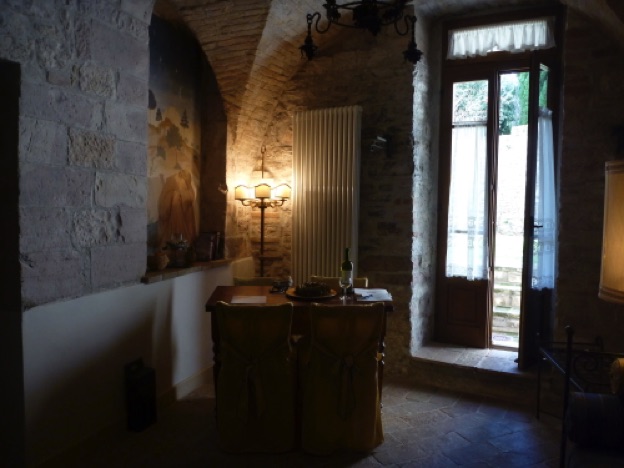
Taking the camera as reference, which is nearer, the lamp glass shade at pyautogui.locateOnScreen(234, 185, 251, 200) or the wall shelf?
the wall shelf

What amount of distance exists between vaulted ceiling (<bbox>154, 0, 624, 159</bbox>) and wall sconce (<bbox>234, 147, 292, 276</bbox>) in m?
0.43

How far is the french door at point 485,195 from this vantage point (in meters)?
4.28

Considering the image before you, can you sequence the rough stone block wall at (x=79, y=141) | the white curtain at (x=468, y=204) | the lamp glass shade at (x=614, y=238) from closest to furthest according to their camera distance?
the lamp glass shade at (x=614, y=238)
the rough stone block wall at (x=79, y=141)
the white curtain at (x=468, y=204)

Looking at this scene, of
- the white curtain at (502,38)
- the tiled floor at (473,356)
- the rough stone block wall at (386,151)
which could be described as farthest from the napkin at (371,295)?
the white curtain at (502,38)

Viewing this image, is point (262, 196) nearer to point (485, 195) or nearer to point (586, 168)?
point (485, 195)

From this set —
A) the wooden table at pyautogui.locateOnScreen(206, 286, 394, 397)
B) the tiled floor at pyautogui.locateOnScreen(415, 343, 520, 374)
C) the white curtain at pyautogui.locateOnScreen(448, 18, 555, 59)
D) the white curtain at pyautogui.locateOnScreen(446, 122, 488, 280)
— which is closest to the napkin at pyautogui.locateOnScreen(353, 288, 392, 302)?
the wooden table at pyautogui.locateOnScreen(206, 286, 394, 397)

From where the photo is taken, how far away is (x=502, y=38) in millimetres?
4500

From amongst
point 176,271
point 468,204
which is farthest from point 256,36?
point 468,204

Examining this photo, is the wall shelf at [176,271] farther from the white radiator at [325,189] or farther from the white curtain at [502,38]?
the white curtain at [502,38]

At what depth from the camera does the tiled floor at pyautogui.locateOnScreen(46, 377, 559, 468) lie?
307 cm

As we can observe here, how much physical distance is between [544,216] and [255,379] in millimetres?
2846

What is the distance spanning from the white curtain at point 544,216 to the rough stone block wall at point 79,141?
3252 millimetres

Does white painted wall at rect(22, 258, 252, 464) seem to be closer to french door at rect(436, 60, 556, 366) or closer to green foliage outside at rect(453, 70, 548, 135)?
french door at rect(436, 60, 556, 366)

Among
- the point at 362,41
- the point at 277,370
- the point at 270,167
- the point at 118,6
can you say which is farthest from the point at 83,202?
the point at 362,41
